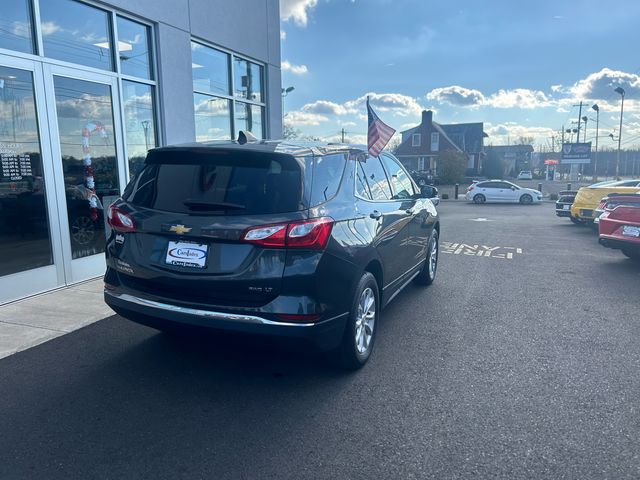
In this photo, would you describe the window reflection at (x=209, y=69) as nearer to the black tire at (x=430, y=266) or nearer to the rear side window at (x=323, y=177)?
the black tire at (x=430, y=266)

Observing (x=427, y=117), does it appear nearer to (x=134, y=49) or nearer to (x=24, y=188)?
(x=134, y=49)

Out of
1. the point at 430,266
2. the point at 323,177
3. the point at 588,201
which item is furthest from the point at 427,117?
the point at 323,177

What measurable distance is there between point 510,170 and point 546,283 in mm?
72271

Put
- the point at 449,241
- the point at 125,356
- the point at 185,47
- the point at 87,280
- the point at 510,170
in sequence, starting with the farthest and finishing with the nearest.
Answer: the point at 510,170 < the point at 449,241 < the point at 185,47 < the point at 87,280 < the point at 125,356

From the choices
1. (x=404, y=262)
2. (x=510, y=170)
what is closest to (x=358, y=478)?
(x=404, y=262)

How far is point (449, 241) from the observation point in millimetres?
11156

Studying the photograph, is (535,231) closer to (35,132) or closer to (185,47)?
(185,47)

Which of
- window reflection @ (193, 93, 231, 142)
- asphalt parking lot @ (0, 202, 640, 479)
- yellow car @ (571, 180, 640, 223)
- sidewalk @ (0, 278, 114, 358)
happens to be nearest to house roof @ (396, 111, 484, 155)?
yellow car @ (571, 180, 640, 223)

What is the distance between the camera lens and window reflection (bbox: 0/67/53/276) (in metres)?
5.50

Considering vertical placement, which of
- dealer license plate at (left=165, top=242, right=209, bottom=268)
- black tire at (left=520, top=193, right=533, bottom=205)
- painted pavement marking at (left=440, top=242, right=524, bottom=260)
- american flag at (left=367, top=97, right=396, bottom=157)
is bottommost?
black tire at (left=520, top=193, right=533, bottom=205)

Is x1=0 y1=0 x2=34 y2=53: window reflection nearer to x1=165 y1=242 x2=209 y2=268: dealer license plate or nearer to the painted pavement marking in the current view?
x1=165 y1=242 x2=209 y2=268: dealer license plate

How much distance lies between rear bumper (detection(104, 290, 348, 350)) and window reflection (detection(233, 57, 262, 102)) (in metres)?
7.33

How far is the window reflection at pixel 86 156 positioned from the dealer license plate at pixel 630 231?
8.03 m

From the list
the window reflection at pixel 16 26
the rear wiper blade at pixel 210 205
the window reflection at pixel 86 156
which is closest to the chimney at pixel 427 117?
the window reflection at pixel 86 156
